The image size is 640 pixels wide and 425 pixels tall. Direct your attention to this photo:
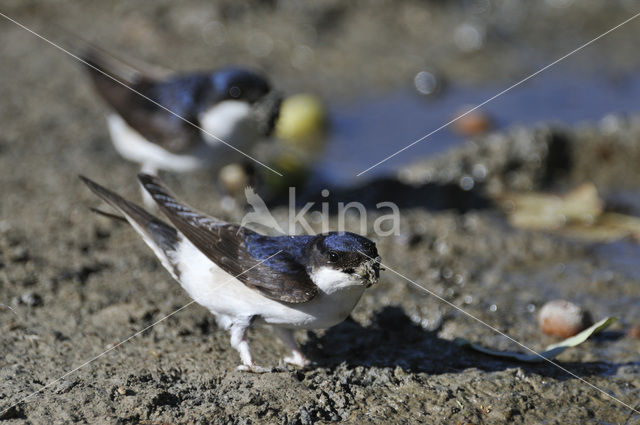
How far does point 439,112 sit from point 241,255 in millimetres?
3917

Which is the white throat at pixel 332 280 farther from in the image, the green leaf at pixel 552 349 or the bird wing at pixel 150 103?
the bird wing at pixel 150 103

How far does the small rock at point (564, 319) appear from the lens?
3.88m

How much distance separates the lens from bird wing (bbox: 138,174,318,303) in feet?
10.7

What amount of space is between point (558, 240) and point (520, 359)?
1.58 metres

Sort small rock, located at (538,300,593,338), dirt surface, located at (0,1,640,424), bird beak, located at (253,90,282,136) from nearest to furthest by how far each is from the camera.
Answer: dirt surface, located at (0,1,640,424) < small rock, located at (538,300,593,338) < bird beak, located at (253,90,282,136)

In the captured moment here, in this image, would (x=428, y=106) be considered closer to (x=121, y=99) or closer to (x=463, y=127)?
(x=463, y=127)

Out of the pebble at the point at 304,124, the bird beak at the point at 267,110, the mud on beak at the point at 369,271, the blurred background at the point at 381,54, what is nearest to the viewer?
the mud on beak at the point at 369,271

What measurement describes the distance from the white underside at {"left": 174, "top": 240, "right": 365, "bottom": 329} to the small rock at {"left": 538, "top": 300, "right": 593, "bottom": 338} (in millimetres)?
1166

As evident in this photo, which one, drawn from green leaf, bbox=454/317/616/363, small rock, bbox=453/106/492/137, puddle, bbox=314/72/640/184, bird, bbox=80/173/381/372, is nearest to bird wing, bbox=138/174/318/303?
bird, bbox=80/173/381/372

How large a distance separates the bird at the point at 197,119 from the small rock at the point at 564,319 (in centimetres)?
213

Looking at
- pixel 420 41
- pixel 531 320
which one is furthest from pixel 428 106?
pixel 531 320

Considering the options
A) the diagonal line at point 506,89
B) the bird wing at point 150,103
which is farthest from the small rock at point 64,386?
the diagonal line at point 506,89

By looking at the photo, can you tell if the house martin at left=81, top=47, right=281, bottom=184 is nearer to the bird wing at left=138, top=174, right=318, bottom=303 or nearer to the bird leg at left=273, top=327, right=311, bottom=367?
the bird wing at left=138, top=174, right=318, bottom=303

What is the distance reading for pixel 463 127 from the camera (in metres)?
6.55
